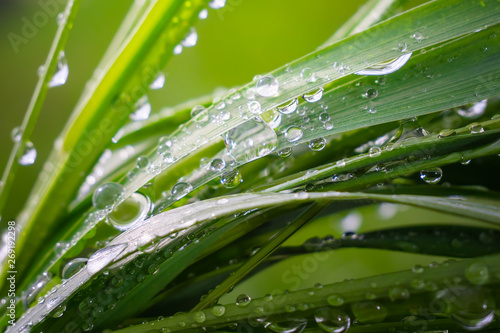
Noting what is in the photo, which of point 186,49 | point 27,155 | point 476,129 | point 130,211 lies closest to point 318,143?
point 476,129

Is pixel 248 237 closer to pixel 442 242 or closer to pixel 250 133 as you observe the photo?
pixel 250 133

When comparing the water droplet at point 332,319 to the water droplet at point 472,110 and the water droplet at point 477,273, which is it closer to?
→ the water droplet at point 477,273

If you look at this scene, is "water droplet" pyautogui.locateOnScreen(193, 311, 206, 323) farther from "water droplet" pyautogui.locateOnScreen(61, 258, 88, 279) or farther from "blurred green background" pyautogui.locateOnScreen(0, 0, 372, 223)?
"blurred green background" pyautogui.locateOnScreen(0, 0, 372, 223)

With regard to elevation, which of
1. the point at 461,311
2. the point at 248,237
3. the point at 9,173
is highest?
the point at 9,173

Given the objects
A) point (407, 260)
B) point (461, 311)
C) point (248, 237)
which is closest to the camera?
point (461, 311)

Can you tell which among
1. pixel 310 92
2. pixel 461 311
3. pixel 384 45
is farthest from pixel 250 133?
pixel 461 311

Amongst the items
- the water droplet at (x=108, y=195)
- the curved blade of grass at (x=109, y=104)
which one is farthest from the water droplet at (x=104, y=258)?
the curved blade of grass at (x=109, y=104)

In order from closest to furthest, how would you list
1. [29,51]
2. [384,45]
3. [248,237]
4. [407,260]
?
[384,45]
[248,237]
[407,260]
[29,51]
